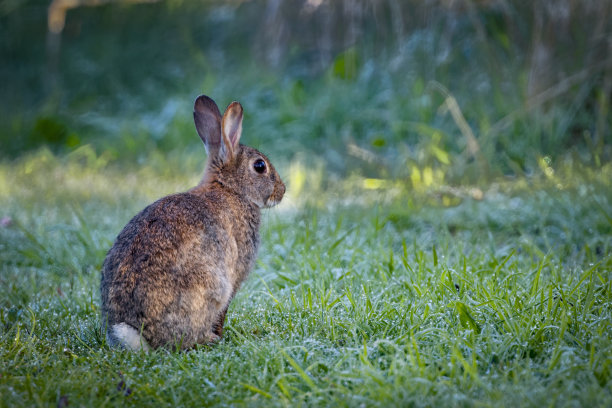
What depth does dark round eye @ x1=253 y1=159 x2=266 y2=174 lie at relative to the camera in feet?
12.5

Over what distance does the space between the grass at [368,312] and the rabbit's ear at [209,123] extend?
2.82 ft

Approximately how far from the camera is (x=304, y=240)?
179 inches

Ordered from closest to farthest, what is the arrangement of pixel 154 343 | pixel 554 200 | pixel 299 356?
1. pixel 299 356
2. pixel 154 343
3. pixel 554 200

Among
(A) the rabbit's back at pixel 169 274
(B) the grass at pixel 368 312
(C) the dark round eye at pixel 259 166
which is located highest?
(C) the dark round eye at pixel 259 166

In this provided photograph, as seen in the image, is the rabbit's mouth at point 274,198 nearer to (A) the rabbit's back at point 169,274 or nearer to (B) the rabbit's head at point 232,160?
(B) the rabbit's head at point 232,160

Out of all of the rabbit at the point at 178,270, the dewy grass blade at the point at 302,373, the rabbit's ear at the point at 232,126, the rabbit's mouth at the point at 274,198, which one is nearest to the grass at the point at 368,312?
the dewy grass blade at the point at 302,373

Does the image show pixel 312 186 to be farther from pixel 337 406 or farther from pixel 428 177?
pixel 337 406

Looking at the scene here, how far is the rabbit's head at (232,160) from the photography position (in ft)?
12.1

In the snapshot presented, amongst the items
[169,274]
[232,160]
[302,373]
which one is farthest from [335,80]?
[302,373]

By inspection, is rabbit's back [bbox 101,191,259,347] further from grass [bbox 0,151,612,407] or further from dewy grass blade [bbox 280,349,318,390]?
dewy grass blade [bbox 280,349,318,390]

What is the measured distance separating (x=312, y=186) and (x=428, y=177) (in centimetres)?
A: 108

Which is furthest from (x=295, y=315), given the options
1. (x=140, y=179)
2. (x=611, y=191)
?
(x=140, y=179)

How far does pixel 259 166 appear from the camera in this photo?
3828 mm

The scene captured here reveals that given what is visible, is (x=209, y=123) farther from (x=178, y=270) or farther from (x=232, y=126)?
(x=178, y=270)
